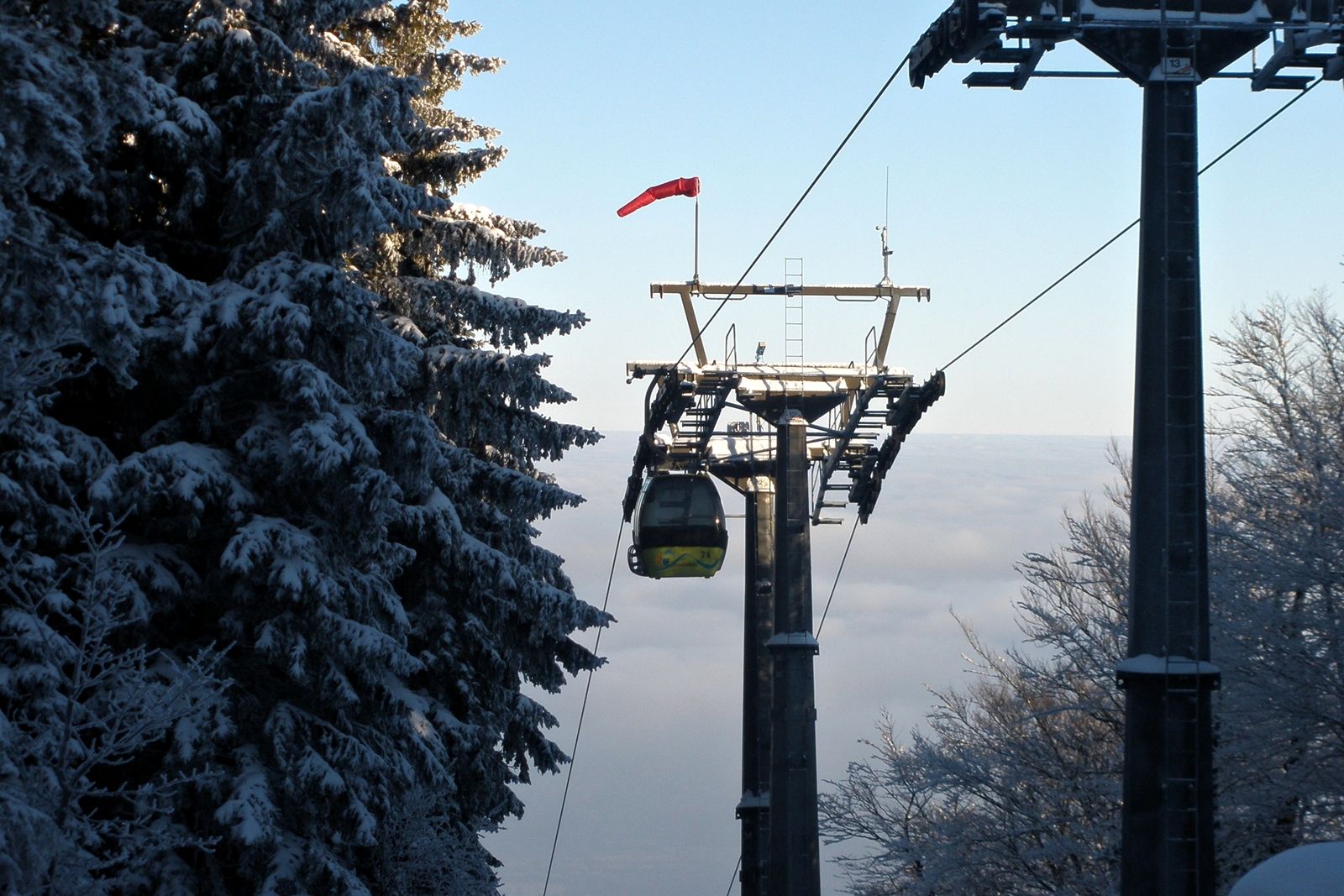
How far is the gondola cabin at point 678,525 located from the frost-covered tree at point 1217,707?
497 centimetres

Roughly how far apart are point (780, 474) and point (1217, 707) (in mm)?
5664

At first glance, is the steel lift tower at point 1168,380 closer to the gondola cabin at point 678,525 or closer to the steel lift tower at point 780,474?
the steel lift tower at point 780,474

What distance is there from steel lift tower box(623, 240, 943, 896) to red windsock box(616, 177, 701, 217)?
142cm

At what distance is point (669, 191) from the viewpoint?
2259cm

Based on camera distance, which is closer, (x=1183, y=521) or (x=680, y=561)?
(x=1183, y=521)

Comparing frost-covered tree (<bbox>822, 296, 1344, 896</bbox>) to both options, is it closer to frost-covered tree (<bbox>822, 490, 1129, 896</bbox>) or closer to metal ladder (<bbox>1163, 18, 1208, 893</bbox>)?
frost-covered tree (<bbox>822, 490, 1129, 896</bbox>)

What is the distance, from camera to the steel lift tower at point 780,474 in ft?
51.8

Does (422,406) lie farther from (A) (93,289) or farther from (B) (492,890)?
(A) (93,289)

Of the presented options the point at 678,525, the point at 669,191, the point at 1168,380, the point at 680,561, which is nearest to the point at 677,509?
the point at 678,525

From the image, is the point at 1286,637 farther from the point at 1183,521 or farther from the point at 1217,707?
the point at 1183,521

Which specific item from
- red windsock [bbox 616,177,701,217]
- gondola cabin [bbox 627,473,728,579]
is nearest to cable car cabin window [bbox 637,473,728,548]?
gondola cabin [bbox 627,473,728,579]

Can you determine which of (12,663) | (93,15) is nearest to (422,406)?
(12,663)

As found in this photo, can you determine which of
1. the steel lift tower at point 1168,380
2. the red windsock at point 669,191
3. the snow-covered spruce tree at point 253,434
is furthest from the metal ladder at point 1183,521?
the red windsock at point 669,191

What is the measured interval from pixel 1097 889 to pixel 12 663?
1465 centimetres
